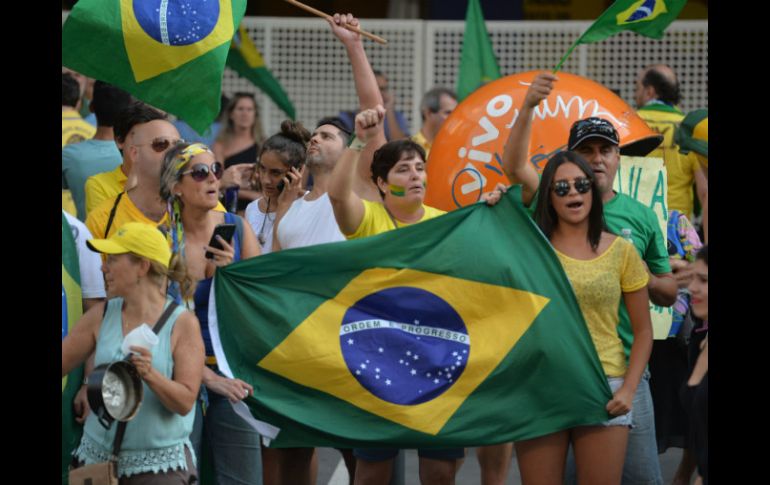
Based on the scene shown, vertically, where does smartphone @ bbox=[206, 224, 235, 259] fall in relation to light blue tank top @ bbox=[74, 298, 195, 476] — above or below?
above

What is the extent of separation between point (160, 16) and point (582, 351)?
2757 mm

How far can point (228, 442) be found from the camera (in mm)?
6039

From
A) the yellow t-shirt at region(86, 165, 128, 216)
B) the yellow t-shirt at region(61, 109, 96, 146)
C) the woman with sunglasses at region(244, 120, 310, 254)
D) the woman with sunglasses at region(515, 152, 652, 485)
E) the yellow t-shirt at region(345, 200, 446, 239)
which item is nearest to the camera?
the woman with sunglasses at region(515, 152, 652, 485)

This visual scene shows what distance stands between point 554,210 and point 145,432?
1.92 meters

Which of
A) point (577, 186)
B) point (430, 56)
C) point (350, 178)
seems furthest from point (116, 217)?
point (430, 56)

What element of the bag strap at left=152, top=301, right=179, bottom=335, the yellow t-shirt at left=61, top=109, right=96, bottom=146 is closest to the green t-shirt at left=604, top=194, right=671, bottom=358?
the bag strap at left=152, top=301, right=179, bottom=335

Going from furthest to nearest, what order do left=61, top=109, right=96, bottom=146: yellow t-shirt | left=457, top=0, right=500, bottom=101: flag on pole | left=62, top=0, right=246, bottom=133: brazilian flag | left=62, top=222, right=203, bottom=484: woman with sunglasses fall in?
1. left=457, top=0, right=500, bottom=101: flag on pole
2. left=61, top=109, right=96, bottom=146: yellow t-shirt
3. left=62, top=0, right=246, bottom=133: brazilian flag
4. left=62, top=222, right=203, bottom=484: woman with sunglasses

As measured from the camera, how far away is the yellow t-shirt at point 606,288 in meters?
5.77

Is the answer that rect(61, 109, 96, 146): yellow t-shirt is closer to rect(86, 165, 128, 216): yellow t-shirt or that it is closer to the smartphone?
rect(86, 165, 128, 216): yellow t-shirt

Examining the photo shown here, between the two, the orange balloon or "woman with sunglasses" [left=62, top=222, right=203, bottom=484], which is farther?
the orange balloon

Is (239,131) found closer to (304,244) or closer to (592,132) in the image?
(304,244)

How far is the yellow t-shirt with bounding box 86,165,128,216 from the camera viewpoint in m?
7.09

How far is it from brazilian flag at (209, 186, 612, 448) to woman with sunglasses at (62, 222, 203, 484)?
20.5 inches

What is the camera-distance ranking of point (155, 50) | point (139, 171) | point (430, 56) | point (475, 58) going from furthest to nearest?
1. point (430, 56)
2. point (475, 58)
3. point (155, 50)
4. point (139, 171)
